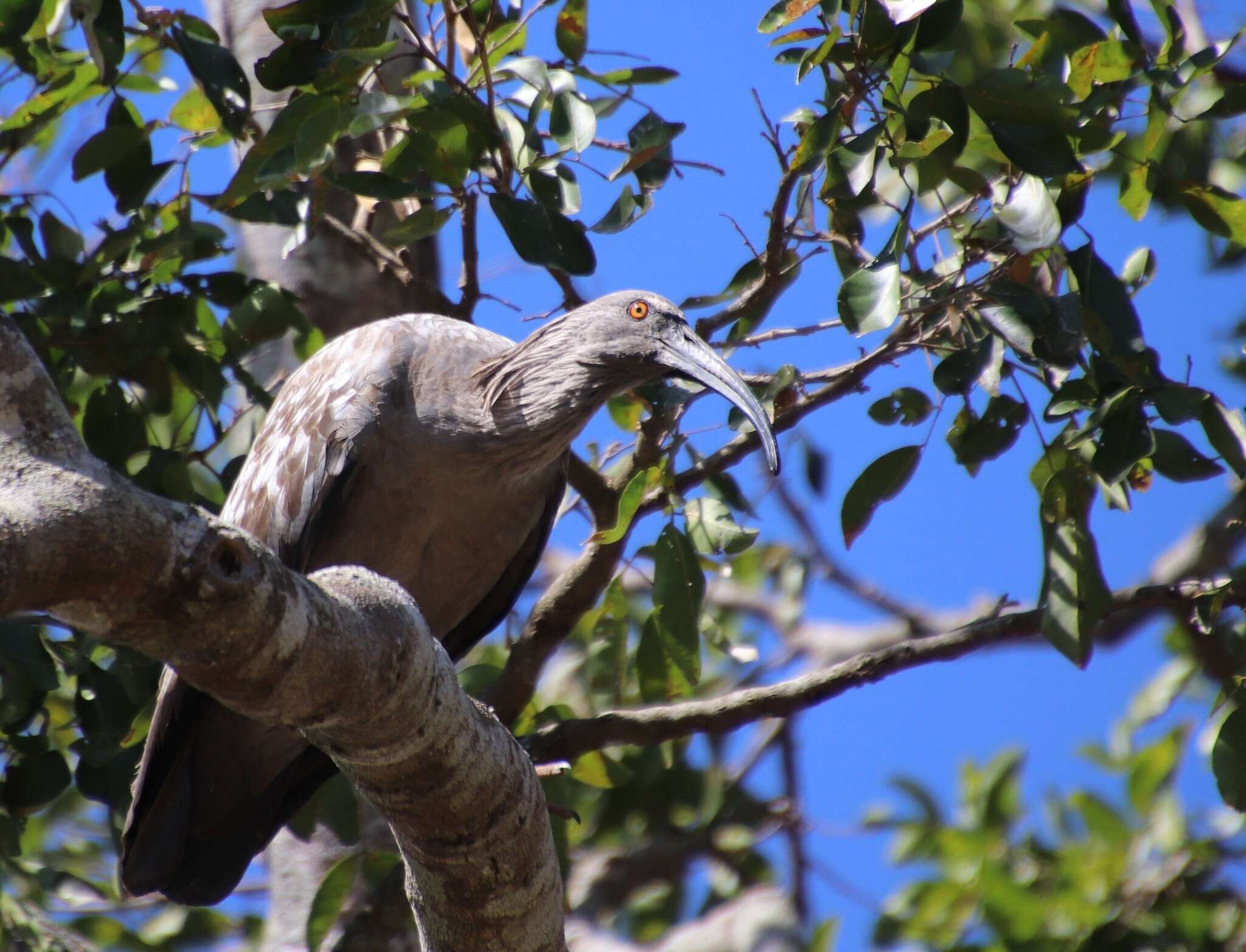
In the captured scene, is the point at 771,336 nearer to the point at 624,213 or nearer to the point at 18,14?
the point at 624,213

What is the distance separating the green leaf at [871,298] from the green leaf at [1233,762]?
1.31 m

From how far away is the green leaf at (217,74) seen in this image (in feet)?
11.9

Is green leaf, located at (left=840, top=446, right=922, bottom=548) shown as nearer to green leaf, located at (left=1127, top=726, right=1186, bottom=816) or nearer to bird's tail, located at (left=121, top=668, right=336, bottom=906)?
green leaf, located at (left=1127, top=726, right=1186, bottom=816)

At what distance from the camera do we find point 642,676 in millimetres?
3889

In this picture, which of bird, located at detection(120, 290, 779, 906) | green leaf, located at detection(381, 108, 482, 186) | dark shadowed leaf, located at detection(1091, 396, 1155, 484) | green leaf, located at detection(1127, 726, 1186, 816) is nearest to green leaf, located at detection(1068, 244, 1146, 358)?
dark shadowed leaf, located at detection(1091, 396, 1155, 484)

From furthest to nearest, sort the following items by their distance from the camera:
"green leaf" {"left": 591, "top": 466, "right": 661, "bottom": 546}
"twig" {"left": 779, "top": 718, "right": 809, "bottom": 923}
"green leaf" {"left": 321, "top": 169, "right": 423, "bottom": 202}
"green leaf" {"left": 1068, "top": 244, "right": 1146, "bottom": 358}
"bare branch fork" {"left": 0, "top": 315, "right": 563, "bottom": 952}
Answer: "twig" {"left": 779, "top": 718, "right": 809, "bottom": 923}
"green leaf" {"left": 321, "top": 169, "right": 423, "bottom": 202}
"green leaf" {"left": 591, "top": 466, "right": 661, "bottom": 546}
"green leaf" {"left": 1068, "top": 244, "right": 1146, "bottom": 358}
"bare branch fork" {"left": 0, "top": 315, "right": 563, "bottom": 952}

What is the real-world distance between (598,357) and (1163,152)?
165 centimetres

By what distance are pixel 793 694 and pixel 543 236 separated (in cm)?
145

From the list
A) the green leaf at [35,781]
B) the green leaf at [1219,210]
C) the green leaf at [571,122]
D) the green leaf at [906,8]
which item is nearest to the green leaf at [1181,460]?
the green leaf at [1219,210]

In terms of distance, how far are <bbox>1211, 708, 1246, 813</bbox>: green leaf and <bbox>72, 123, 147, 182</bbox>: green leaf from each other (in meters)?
3.35

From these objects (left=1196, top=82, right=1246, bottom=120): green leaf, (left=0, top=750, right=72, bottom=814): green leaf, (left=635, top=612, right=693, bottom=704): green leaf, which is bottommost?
(left=0, top=750, right=72, bottom=814): green leaf

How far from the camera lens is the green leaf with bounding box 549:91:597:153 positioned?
3326 mm

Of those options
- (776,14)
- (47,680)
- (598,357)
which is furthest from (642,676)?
(776,14)

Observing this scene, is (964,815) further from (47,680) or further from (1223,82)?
(47,680)
